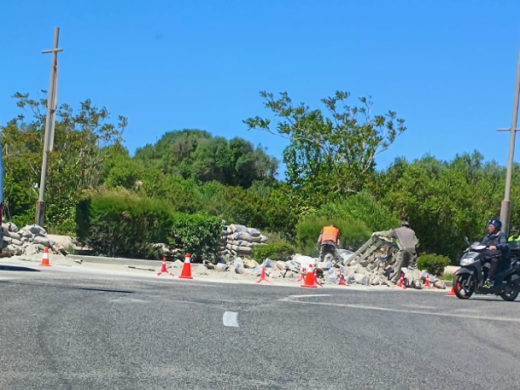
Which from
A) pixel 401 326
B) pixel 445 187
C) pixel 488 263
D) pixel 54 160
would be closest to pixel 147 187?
pixel 54 160

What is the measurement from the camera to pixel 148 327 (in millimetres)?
9852

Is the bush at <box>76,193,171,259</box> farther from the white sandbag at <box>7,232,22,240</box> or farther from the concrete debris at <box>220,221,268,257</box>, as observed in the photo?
the concrete debris at <box>220,221,268,257</box>

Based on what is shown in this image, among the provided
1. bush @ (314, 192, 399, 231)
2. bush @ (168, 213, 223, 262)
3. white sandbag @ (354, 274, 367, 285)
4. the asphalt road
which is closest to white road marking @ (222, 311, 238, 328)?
the asphalt road

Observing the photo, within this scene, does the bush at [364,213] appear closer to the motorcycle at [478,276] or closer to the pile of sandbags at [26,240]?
the pile of sandbags at [26,240]

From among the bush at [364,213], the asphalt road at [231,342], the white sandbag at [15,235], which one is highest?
Answer: the bush at [364,213]

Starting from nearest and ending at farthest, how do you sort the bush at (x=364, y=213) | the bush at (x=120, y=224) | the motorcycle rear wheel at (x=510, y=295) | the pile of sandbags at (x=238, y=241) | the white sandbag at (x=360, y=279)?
the motorcycle rear wheel at (x=510, y=295), the white sandbag at (x=360, y=279), the bush at (x=120, y=224), the pile of sandbags at (x=238, y=241), the bush at (x=364, y=213)

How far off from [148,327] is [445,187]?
34478mm

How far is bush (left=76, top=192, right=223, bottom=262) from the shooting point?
2722 centimetres

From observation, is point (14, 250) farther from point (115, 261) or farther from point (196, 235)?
point (196, 235)

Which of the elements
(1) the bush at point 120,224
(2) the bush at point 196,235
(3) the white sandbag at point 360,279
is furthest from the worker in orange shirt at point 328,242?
(1) the bush at point 120,224

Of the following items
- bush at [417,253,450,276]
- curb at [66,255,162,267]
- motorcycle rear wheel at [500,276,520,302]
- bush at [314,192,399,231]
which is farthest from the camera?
bush at [314,192,399,231]

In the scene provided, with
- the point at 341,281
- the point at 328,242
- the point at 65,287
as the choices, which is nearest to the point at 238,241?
the point at 328,242

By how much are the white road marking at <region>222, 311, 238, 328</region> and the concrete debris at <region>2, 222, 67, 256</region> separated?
1402cm

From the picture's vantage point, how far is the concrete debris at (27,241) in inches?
974
